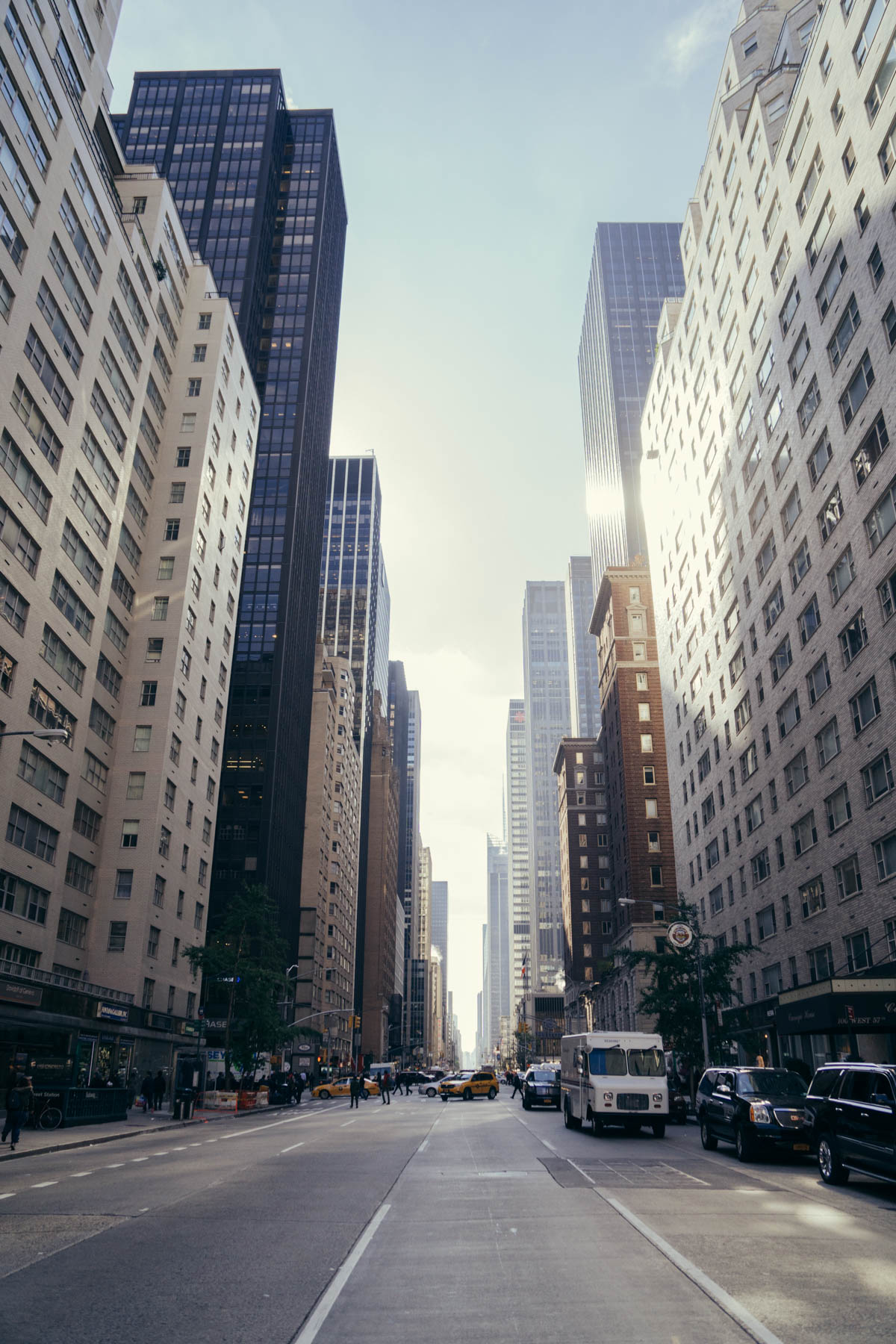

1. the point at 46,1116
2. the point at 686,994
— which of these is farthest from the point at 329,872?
the point at 46,1116

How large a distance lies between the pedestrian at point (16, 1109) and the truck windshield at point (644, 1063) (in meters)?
14.8

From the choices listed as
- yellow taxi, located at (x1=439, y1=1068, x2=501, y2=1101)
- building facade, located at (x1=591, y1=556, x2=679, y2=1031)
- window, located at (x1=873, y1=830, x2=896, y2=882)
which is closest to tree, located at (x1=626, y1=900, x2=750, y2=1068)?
window, located at (x1=873, y1=830, x2=896, y2=882)

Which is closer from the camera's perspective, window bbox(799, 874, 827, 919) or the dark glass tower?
window bbox(799, 874, 827, 919)

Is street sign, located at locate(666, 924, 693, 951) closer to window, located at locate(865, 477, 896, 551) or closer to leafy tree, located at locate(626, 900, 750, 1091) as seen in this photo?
leafy tree, located at locate(626, 900, 750, 1091)

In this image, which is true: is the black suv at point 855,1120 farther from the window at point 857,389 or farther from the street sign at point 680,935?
the window at point 857,389

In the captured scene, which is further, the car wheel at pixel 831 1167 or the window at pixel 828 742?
the window at pixel 828 742

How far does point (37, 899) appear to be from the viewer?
46531 mm

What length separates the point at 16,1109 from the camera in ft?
71.5

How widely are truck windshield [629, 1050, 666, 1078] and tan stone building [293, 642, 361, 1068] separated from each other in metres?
83.8

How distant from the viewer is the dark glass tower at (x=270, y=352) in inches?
4001

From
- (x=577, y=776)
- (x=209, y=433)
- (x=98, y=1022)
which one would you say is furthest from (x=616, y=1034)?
(x=577, y=776)

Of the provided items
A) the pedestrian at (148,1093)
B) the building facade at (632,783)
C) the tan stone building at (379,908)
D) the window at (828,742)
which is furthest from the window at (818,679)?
the tan stone building at (379,908)

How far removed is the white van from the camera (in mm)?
25359

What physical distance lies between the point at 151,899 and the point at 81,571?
18.8 meters
